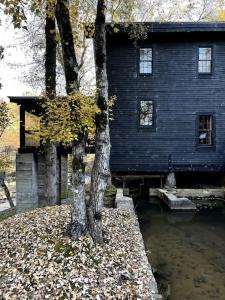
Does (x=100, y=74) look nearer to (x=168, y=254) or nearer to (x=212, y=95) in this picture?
(x=168, y=254)

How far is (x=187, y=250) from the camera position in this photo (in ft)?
36.6

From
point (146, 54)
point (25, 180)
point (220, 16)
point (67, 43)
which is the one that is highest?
point (220, 16)

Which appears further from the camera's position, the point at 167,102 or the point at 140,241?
the point at 167,102

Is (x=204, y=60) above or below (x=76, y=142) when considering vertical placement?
above

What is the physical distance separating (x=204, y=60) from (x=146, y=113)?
4547 mm

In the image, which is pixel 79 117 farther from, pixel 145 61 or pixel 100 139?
pixel 145 61

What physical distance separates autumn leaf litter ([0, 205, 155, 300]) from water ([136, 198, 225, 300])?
1.27 metres

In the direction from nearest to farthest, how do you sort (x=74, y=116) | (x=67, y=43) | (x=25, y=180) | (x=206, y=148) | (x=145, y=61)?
(x=74, y=116), (x=67, y=43), (x=25, y=180), (x=145, y=61), (x=206, y=148)

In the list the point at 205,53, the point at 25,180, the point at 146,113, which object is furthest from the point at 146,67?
the point at 25,180

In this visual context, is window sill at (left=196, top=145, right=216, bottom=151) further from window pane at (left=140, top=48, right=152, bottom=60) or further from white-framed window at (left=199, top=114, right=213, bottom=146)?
window pane at (left=140, top=48, right=152, bottom=60)

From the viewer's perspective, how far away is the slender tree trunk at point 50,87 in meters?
12.5

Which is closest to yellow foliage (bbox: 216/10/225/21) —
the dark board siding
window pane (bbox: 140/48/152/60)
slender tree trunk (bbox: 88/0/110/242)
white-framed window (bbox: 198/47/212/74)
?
the dark board siding

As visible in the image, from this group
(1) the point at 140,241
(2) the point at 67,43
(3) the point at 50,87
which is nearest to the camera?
(2) the point at 67,43

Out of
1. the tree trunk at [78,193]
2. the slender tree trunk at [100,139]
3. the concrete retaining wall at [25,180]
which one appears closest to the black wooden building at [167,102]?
the concrete retaining wall at [25,180]
